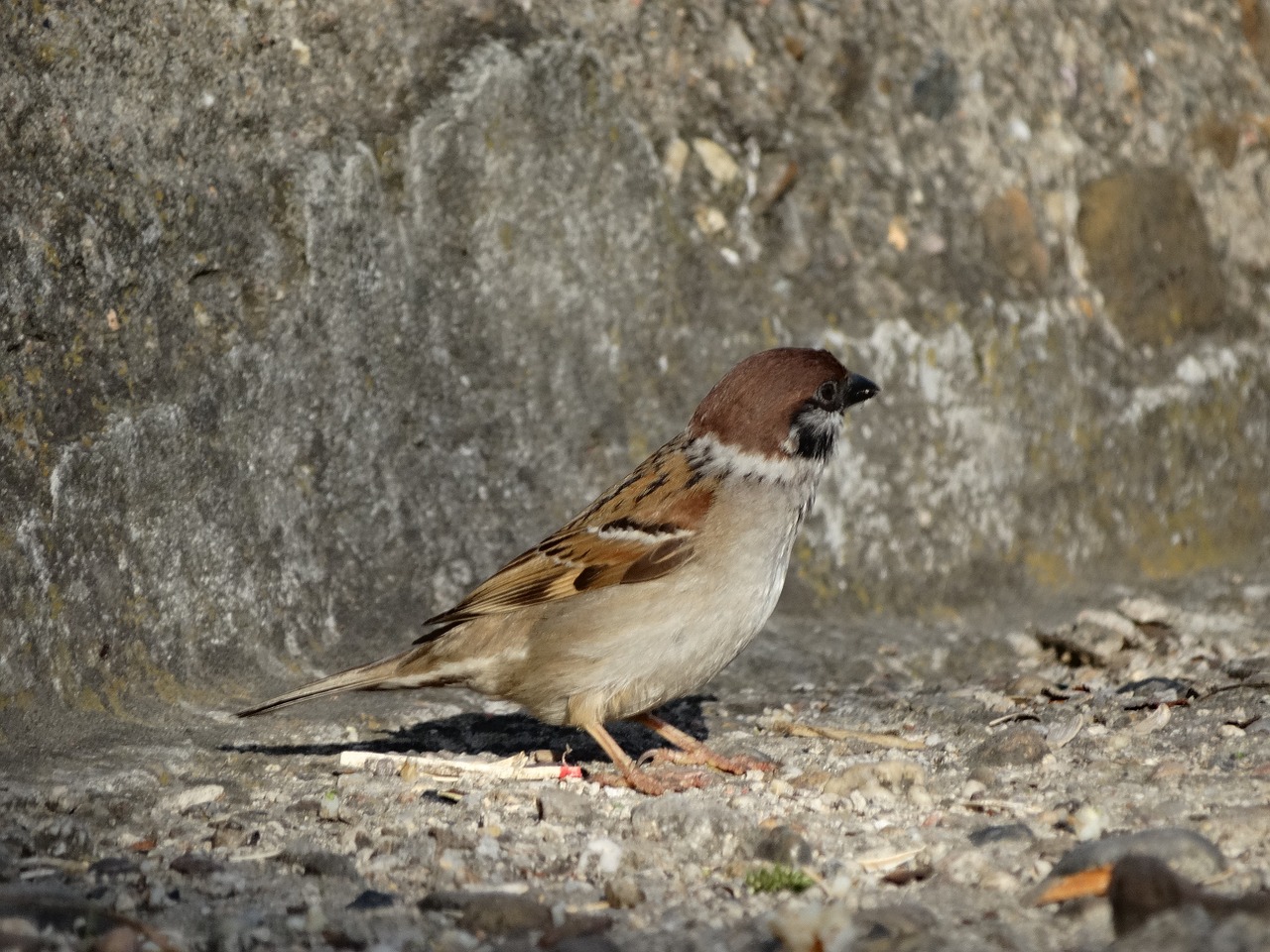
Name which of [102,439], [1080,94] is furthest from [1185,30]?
[102,439]

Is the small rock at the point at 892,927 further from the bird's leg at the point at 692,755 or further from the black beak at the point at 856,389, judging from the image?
the black beak at the point at 856,389

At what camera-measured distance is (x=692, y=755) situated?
15.4ft

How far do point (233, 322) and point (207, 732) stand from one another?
137 cm

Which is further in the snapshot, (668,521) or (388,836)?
(668,521)

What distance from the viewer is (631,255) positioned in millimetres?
6004

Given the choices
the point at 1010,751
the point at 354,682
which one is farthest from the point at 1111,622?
the point at 354,682

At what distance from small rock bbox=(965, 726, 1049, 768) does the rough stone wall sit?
182cm

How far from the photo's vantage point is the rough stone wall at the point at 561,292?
15.0 feet

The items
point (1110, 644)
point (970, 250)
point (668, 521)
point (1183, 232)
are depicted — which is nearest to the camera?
point (668, 521)

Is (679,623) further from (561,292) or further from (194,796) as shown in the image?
(561,292)

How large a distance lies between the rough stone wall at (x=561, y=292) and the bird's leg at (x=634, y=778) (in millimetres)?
1104

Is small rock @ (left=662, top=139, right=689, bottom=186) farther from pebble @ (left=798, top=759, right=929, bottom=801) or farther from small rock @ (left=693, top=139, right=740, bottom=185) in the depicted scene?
pebble @ (left=798, top=759, right=929, bottom=801)

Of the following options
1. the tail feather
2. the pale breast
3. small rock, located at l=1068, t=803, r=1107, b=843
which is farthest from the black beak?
small rock, located at l=1068, t=803, r=1107, b=843

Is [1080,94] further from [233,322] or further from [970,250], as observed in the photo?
[233,322]
